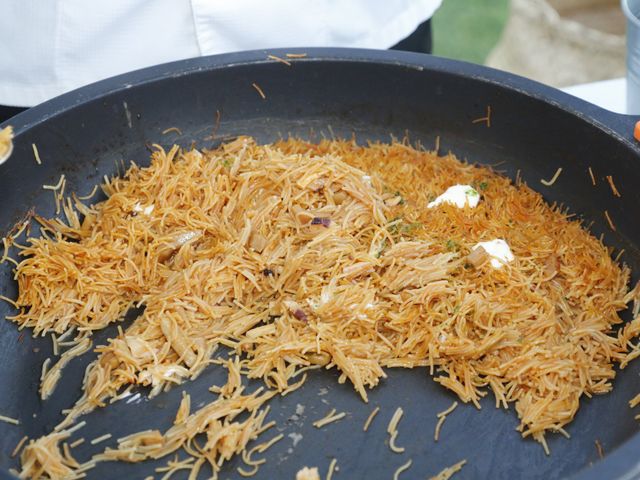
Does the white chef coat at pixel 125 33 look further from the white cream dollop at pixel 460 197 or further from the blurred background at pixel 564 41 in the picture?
the blurred background at pixel 564 41

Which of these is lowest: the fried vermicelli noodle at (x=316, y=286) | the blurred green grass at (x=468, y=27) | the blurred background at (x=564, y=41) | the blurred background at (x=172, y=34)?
the blurred green grass at (x=468, y=27)

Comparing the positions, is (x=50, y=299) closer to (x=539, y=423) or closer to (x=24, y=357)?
(x=24, y=357)

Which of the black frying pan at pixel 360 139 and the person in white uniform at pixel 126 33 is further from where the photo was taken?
the person in white uniform at pixel 126 33

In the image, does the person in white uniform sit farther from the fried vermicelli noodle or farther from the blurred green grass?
the blurred green grass

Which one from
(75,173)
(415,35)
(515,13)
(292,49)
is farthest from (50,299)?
(515,13)

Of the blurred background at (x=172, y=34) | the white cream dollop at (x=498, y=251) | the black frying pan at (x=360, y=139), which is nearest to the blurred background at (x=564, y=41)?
the blurred background at (x=172, y=34)

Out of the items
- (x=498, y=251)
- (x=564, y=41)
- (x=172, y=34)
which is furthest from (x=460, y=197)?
(x=564, y=41)

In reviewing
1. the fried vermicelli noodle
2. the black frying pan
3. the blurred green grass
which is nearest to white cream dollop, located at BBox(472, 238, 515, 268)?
the fried vermicelli noodle

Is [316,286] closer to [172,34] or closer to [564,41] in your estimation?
[172,34]
